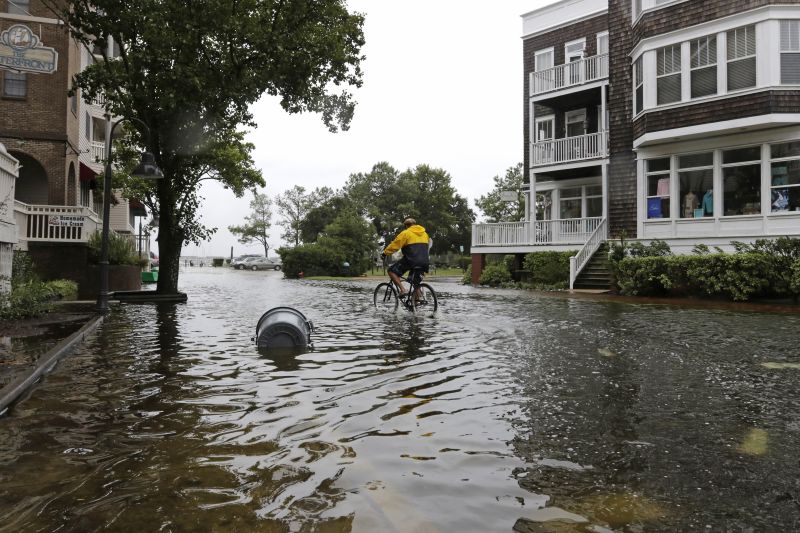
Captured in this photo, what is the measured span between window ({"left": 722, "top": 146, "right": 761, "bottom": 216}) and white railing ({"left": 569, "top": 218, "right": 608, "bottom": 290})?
15.8 ft

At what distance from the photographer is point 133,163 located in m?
26.3

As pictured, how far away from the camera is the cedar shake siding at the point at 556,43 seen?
28703mm

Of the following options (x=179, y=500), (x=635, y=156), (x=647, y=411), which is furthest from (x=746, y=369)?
(x=635, y=156)

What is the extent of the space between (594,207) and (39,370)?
88.8 feet

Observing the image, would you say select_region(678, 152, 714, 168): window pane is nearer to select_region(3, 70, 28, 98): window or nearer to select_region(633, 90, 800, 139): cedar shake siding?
select_region(633, 90, 800, 139): cedar shake siding

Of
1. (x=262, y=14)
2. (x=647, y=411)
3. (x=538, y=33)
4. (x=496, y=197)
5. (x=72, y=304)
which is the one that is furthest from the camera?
(x=496, y=197)

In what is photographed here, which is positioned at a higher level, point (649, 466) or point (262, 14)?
point (262, 14)

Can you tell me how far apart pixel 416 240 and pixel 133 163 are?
1808cm

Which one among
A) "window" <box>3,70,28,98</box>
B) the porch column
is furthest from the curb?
the porch column

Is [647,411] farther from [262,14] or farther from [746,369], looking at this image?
[262,14]

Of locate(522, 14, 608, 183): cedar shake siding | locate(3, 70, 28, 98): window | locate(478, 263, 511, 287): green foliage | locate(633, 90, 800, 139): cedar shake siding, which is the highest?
locate(522, 14, 608, 183): cedar shake siding

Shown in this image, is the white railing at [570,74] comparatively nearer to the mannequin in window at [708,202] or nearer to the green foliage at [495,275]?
the mannequin in window at [708,202]

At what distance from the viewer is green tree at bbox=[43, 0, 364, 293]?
1636 cm

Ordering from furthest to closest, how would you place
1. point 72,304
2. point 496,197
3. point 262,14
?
point 496,197 → point 262,14 → point 72,304
